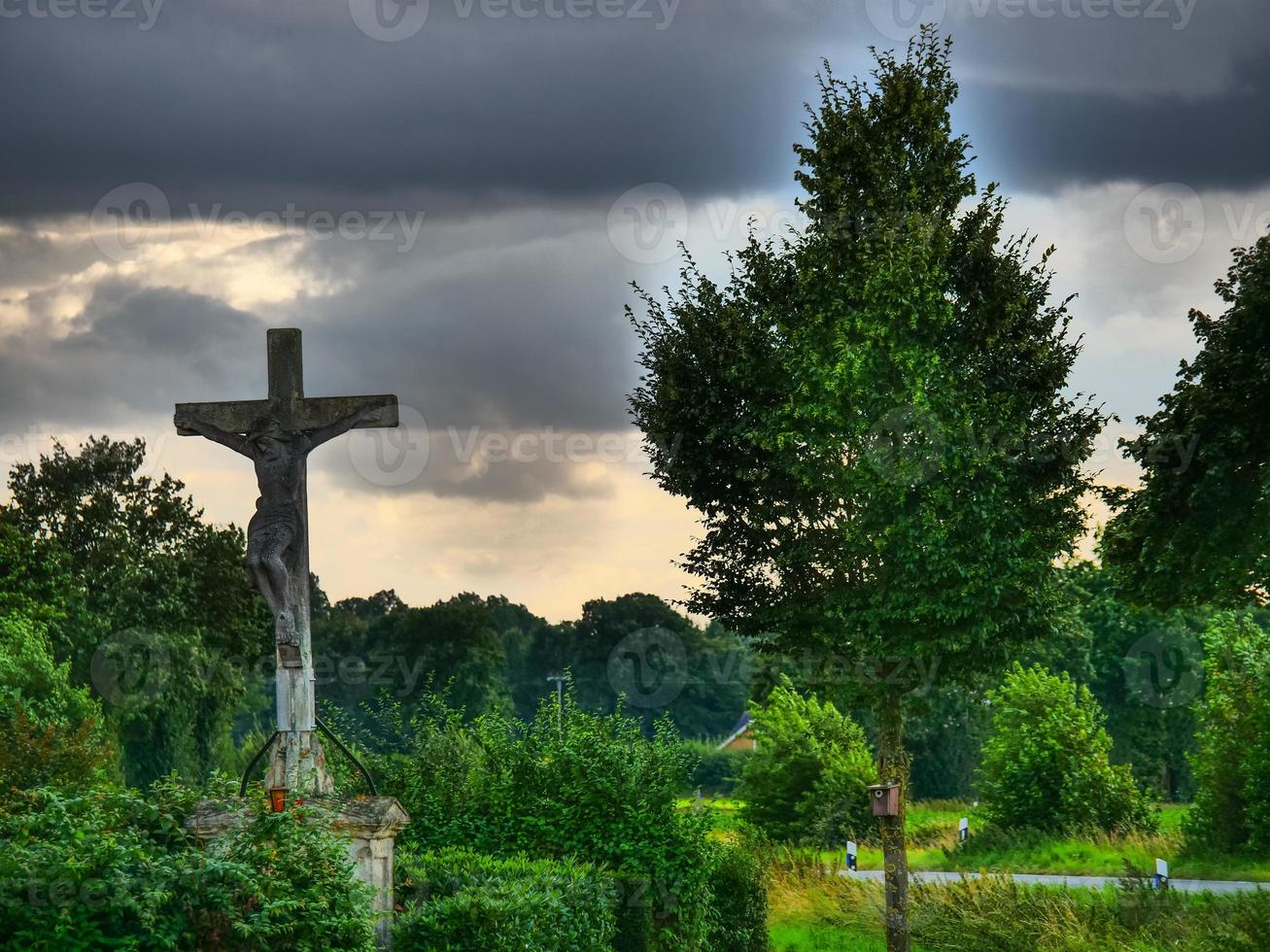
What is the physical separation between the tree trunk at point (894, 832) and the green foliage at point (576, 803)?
3419 millimetres

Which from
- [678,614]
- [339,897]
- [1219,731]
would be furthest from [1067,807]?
[678,614]

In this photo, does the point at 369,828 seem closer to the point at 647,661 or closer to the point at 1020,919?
the point at 1020,919

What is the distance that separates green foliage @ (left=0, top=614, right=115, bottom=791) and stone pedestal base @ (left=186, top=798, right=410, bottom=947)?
6510 mm

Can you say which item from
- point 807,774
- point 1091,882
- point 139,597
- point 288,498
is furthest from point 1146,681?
point 288,498

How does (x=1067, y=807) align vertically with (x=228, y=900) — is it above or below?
below

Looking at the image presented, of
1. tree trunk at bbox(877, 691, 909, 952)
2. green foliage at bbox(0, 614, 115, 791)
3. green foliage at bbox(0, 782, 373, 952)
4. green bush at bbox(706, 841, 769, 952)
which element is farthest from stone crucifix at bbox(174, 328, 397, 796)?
tree trunk at bbox(877, 691, 909, 952)

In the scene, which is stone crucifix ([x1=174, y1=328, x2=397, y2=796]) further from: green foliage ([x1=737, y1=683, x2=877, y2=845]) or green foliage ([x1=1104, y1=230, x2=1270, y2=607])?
green foliage ([x1=737, y1=683, x2=877, y2=845])

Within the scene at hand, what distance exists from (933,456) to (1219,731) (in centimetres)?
1567

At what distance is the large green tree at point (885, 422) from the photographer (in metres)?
18.3

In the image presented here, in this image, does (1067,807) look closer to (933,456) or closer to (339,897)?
(933,456)

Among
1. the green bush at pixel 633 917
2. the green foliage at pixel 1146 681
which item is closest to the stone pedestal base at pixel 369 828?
the green bush at pixel 633 917

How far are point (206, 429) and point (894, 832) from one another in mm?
11331

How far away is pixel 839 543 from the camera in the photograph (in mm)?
19203

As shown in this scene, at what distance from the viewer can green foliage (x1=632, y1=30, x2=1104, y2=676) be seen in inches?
722
